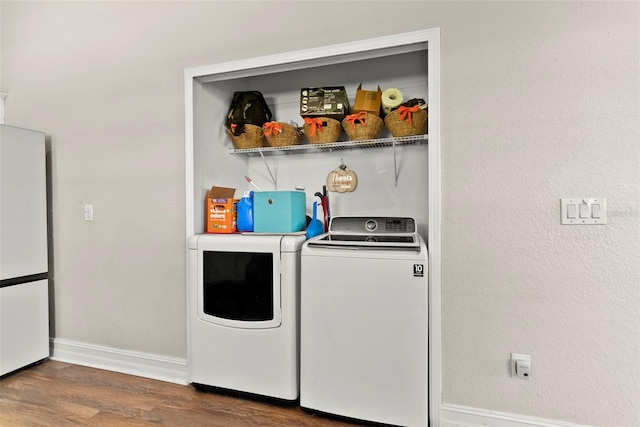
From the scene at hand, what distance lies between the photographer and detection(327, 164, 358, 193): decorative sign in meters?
2.24

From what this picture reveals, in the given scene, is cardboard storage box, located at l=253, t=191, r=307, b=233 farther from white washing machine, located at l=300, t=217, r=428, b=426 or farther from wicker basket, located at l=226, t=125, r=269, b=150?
wicker basket, located at l=226, t=125, r=269, b=150

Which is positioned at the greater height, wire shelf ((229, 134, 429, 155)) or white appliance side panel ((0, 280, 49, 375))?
wire shelf ((229, 134, 429, 155))

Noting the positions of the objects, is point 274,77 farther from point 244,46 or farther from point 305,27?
point 305,27

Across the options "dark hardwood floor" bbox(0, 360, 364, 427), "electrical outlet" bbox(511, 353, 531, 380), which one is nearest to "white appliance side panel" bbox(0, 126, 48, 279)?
"dark hardwood floor" bbox(0, 360, 364, 427)

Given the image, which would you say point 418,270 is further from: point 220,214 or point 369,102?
point 220,214

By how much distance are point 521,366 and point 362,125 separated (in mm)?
1459

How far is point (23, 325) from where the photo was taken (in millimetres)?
2330

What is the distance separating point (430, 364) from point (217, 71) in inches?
79.3

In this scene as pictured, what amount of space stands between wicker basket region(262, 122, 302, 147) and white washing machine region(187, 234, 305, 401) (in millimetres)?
641

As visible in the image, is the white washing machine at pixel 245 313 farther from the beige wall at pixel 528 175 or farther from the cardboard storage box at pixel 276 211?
the beige wall at pixel 528 175

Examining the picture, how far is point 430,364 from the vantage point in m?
1.68

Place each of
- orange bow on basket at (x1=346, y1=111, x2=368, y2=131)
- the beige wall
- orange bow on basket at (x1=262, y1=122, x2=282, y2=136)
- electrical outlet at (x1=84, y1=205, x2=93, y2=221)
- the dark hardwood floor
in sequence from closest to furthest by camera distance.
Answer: the beige wall → the dark hardwood floor → orange bow on basket at (x1=346, y1=111, x2=368, y2=131) → orange bow on basket at (x1=262, y1=122, x2=282, y2=136) → electrical outlet at (x1=84, y1=205, x2=93, y2=221)

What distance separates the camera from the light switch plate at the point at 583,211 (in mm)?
1507

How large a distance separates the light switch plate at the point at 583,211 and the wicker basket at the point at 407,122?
0.79 meters
